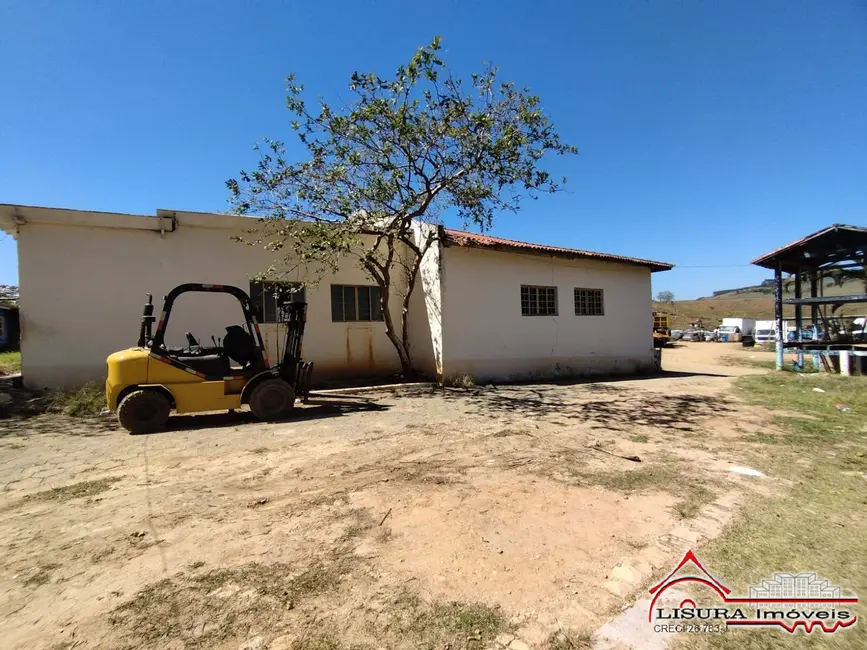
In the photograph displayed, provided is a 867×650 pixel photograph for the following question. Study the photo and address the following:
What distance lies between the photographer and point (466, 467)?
192 inches

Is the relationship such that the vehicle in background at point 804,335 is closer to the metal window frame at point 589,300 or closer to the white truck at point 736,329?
the metal window frame at point 589,300

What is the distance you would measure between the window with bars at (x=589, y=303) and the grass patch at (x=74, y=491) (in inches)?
491

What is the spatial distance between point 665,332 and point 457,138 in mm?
27258

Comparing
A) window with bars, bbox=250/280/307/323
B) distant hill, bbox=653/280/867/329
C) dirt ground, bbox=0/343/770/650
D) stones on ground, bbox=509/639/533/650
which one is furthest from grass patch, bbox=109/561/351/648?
distant hill, bbox=653/280/867/329

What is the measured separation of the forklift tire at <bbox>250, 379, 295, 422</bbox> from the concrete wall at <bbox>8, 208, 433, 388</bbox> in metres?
3.64

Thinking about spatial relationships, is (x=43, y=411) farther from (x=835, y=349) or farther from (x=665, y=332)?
(x=665, y=332)

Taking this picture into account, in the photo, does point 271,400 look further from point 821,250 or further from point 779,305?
point 821,250

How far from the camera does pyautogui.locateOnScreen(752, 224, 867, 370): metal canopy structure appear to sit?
42.7ft

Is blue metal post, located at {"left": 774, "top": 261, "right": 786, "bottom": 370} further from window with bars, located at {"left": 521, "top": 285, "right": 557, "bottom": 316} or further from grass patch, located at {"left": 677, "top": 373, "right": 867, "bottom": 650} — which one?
grass patch, located at {"left": 677, "top": 373, "right": 867, "bottom": 650}

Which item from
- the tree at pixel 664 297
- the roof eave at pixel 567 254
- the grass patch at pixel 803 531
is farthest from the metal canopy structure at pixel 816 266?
the tree at pixel 664 297

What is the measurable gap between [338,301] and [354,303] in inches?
18.7

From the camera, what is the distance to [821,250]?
13969 millimetres

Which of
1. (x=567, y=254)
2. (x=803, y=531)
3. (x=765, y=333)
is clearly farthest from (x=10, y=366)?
(x=765, y=333)

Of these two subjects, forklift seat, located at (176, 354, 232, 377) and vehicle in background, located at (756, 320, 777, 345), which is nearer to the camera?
forklift seat, located at (176, 354, 232, 377)
